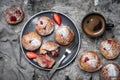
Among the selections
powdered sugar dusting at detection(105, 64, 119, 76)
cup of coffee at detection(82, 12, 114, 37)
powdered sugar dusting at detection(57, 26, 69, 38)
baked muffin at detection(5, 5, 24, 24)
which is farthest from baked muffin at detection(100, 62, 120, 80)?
baked muffin at detection(5, 5, 24, 24)

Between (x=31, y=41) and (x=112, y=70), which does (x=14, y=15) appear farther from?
(x=112, y=70)

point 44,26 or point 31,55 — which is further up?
point 44,26

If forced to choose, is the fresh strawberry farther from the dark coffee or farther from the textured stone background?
the dark coffee

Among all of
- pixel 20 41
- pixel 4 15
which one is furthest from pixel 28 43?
pixel 4 15

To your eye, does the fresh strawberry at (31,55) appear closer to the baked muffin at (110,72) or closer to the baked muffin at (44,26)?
the baked muffin at (44,26)

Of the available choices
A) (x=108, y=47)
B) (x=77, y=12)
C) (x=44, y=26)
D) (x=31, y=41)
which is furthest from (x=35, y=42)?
(x=108, y=47)
